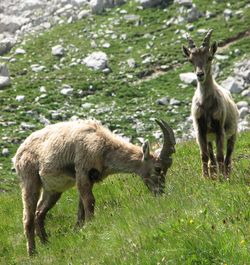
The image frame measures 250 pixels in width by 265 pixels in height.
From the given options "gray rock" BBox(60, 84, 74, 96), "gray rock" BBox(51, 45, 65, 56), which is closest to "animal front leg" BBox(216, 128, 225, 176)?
"gray rock" BBox(60, 84, 74, 96)

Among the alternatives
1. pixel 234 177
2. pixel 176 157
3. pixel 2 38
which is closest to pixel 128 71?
pixel 2 38

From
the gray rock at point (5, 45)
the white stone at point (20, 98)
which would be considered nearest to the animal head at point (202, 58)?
the white stone at point (20, 98)

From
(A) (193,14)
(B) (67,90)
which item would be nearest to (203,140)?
(B) (67,90)

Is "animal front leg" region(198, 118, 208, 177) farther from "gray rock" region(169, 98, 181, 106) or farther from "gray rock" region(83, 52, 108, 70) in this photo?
"gray rock" region(83, 52, 108, 70)

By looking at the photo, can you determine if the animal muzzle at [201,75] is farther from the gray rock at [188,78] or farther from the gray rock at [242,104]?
the gray rock at [188,78]

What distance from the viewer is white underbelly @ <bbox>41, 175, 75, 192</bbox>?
41.4 ft

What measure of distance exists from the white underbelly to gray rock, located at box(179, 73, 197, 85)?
1270 inches

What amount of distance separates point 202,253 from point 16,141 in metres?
29.3

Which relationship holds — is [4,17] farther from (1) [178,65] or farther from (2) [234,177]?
(2) [234,177]

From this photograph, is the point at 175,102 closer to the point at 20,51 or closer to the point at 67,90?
the point at 67,90

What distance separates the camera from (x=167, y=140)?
40.0 ft

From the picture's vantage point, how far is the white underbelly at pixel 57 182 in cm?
1262

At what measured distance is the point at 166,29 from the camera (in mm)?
53594

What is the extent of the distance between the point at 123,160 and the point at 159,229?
4591mm
